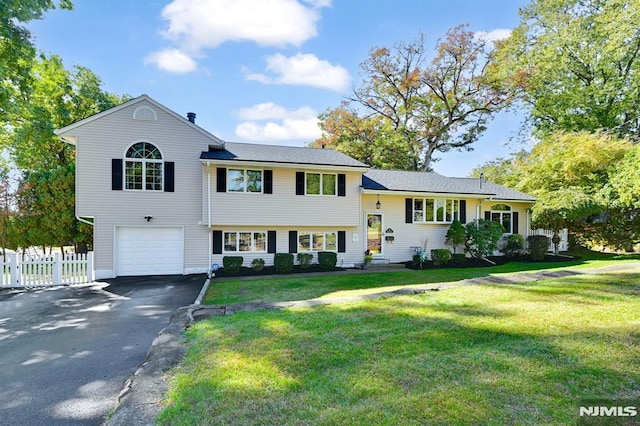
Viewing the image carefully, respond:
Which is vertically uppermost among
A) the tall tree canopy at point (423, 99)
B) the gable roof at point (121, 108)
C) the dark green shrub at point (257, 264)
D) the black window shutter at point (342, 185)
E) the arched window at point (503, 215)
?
the tall tree canopy at point (423, 99)

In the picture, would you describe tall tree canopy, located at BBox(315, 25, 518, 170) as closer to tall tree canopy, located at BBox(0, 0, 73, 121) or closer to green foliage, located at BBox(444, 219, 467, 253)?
green foliage, located at BBox(444, 219, 467, 253)

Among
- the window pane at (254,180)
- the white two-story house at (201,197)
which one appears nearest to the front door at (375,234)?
the white two-story house at (201,197)

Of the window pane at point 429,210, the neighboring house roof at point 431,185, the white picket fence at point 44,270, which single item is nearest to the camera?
the white picket fence at point 44,270

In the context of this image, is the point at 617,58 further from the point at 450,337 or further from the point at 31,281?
the point at 31,281

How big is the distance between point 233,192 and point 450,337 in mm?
10620

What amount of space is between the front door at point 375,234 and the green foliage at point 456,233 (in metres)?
3.46

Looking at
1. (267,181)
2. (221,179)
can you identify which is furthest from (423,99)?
(221,179)

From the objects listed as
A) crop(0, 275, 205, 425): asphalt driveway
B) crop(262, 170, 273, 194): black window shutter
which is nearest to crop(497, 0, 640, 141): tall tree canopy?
crop(262, 170, 273, 194): black window shutter

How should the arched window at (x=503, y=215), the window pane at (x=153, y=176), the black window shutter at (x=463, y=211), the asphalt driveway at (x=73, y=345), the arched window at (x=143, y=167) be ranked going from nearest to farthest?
the asphalt driveway at (x=73, y=345), the arched window at (x=143, y=167), the window pane at (x=153, y=176), the black window shutter at (x=463, y=211), the arched window at (x=503, y=215)

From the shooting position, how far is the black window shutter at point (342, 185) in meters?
14.5

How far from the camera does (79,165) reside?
11945mm

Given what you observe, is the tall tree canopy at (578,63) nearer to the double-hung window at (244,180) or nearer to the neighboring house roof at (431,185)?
the neighboring house roof at (431,185)

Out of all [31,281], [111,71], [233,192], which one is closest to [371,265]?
[233,192]

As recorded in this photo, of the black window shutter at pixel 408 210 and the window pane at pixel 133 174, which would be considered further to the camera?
the black window shutter at pixel 408 210
